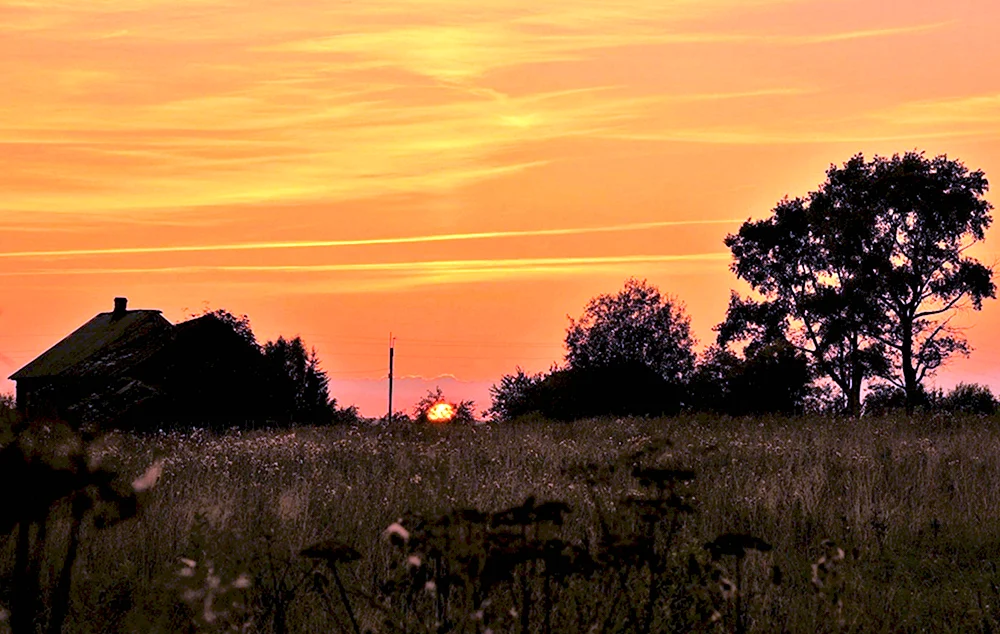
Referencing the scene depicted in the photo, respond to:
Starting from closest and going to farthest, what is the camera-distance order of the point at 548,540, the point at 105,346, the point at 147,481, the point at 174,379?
the point at 147,481
the point at 548,540
the point at 174,379
the point at 105,346

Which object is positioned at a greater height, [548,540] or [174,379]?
[174,379]

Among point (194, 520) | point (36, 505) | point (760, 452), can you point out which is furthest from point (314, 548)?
point (760, 452)

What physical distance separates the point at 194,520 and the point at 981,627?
6271mm

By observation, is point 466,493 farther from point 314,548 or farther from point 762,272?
point 762,272

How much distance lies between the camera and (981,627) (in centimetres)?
769

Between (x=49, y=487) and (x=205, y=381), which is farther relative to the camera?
(x=205, y=381)

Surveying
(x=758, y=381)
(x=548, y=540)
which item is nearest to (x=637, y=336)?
(x=758, y=381)

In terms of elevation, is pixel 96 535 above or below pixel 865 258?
below

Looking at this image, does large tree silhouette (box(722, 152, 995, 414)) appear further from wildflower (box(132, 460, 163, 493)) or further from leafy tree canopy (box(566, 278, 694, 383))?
wildflower (box(132, 460, 163, 493))

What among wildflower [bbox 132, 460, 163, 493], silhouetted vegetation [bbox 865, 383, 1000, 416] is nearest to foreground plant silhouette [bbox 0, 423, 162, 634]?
wildflower [bbox 132, 460, 163, 493]

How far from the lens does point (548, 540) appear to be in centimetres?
478

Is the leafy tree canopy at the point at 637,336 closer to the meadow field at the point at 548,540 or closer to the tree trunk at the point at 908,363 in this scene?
the tree trunk at the point at 908,363

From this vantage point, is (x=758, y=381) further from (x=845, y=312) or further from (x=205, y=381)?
(x=205, y=381)

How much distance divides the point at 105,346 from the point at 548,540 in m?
46.3
